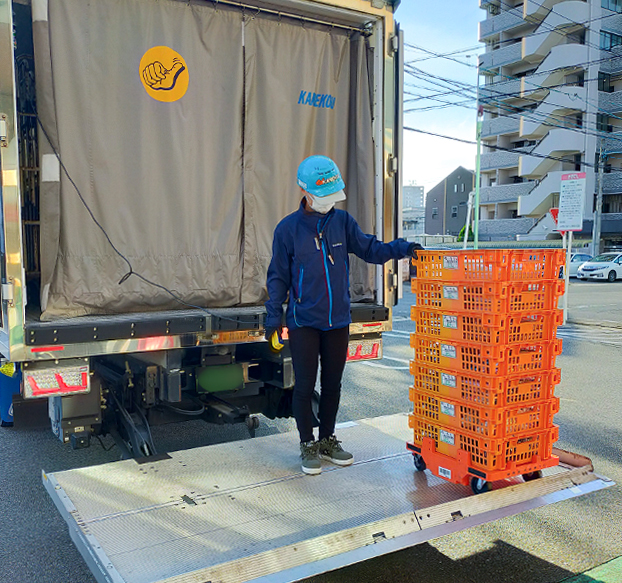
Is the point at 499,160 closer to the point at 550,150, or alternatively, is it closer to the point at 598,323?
the point at 550,150

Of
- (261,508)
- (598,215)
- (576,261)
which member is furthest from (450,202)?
(261,508)

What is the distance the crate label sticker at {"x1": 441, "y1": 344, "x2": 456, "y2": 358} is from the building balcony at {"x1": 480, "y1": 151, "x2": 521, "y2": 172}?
141ft

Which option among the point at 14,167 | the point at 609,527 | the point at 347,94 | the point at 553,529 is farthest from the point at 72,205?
the point at 609,527

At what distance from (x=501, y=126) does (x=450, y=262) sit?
43968 mm

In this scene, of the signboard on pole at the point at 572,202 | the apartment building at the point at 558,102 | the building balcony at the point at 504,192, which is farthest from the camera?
the building balcony at the point at 504,192

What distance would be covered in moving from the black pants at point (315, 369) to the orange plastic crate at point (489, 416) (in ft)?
1.77

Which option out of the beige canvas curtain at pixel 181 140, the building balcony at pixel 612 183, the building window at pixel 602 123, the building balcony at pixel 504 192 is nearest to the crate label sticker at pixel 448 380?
the beige canvas curtain at pixel 181 140

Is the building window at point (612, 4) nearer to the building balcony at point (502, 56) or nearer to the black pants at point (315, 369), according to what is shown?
the building balcony at point (502, 56)

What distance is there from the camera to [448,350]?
3334 millimetres

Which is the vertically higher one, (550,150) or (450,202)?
(550,150)

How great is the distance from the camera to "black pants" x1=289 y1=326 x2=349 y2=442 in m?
3.63

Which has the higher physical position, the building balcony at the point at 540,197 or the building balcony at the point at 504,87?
the building balcony at the point at 504,87

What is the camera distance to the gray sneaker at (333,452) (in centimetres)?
369

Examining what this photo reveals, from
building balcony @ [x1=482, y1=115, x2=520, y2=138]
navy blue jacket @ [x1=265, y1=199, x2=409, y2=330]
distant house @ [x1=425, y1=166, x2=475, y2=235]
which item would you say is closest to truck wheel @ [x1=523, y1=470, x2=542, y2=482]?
navy blue jacket @ [x1=265, y1=199, x2=409, y2=330]
